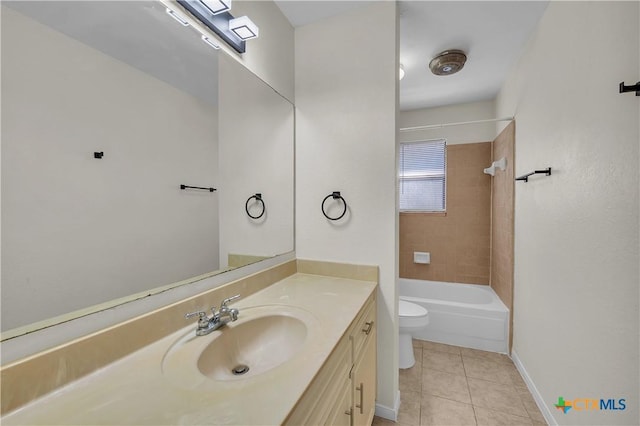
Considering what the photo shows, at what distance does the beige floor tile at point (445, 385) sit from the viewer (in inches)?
70.3

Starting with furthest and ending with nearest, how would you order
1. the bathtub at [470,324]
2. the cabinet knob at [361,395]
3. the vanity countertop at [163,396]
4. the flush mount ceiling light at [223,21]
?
the bathtub at [470,324]
the cabinet knob at [361,395]
the flush mount ceiling light at [223,21]
the vanity countertop at [163,396]

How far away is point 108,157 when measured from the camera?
781 mm

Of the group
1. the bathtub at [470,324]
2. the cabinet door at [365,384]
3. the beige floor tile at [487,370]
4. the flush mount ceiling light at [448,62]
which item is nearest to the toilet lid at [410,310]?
the bathtub at [470,324]

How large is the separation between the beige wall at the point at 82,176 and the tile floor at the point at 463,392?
1.66 m

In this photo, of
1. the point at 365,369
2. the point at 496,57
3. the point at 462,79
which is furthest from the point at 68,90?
the point at 462,79

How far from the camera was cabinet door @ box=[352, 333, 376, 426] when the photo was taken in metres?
1.12

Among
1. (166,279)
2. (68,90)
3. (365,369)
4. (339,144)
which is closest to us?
(68,90)

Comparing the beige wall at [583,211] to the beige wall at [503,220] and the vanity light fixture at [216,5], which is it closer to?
the beige wall at [503,220]

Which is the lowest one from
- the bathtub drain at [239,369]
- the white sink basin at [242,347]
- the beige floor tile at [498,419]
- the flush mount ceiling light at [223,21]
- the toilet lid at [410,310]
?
the beige floor tile at [498,419]

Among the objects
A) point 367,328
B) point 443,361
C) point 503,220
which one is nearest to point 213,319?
point 367,328

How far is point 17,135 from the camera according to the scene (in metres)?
0.60

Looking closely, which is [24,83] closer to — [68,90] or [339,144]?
[68,90]

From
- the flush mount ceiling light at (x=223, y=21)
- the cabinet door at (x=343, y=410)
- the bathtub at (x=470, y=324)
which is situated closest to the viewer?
the cabinet door at (x=343, y=410)

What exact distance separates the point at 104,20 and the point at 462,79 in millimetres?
2782
